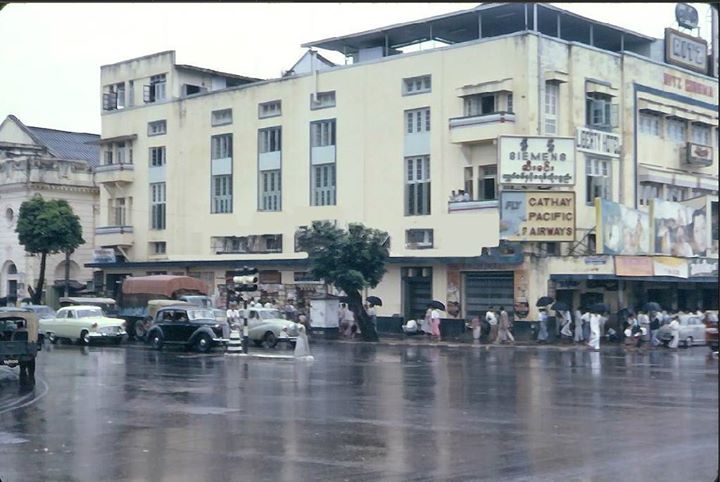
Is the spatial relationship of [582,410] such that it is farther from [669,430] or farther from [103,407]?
[103,407]

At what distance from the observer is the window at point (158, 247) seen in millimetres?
57938

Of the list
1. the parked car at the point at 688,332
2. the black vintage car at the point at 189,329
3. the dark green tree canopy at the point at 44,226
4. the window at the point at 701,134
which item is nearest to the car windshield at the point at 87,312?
the black vintage car at the point at 189,329

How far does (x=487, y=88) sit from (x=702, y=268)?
12059mm

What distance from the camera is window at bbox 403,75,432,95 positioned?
→ 46188mm

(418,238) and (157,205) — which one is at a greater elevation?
(157,205)

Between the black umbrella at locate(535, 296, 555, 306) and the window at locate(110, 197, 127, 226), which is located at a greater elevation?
the window at locate(110, 197, 127, 226)

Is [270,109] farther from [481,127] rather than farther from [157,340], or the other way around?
[157,340]

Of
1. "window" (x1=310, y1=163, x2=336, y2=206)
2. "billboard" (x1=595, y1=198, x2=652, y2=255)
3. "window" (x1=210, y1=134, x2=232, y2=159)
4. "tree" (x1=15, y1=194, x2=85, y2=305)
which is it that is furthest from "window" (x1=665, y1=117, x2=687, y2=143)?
"tree" (x1=15, y1=194, x2=85, y2=305)

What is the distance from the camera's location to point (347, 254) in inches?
1625

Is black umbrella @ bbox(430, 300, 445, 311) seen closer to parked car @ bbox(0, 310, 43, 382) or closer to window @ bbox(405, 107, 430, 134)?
window @ bbox(405, 107, 430, 134)

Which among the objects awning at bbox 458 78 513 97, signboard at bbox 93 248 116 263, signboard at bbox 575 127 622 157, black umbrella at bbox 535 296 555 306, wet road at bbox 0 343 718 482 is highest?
awning at bbox 458 78 513 97

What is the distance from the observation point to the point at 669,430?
1408cm

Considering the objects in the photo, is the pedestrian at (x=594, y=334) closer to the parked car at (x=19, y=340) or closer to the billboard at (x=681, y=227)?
the billboard at (x=681, y=227)

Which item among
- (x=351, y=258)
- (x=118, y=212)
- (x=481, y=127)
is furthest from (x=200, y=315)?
(x=118, y=212)
